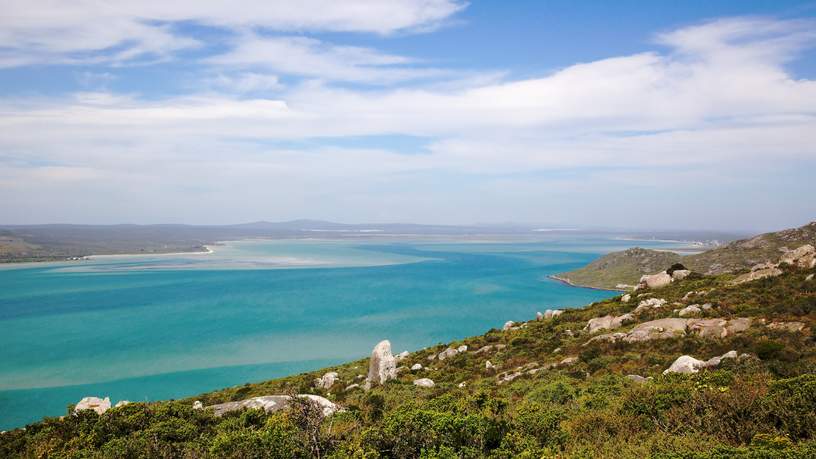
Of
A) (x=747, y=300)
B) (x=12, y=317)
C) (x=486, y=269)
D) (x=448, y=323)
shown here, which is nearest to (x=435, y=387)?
(x=747, y=300)

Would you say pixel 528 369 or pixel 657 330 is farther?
pixel 657 330

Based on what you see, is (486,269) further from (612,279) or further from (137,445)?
(137,445)

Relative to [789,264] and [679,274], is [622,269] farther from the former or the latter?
[789,264]

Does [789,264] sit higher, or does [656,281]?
[789,264]

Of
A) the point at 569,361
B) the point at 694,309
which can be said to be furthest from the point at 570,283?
the point at 569,361

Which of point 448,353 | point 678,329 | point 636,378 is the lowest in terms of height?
point 448,353

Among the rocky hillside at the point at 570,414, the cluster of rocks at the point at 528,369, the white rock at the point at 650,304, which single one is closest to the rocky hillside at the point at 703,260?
the white rock at the point at 650,304

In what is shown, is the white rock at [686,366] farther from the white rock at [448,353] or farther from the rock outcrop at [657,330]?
the white rock at [448,353]

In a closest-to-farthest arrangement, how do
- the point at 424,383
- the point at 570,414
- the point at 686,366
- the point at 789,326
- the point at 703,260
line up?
the point at 570,414
the point at 686,366
the point at 789,326
the point at 424,383
the point at 703,260
